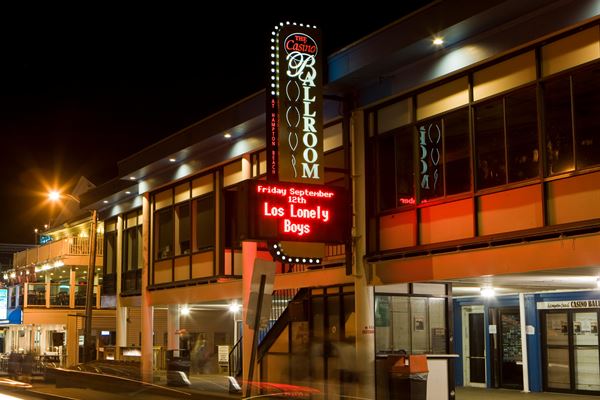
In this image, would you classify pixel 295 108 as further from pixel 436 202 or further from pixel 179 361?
pixel 179 361

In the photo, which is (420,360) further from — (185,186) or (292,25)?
(185,186)

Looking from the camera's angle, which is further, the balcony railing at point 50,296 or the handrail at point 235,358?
the balcony railing at point 50,296

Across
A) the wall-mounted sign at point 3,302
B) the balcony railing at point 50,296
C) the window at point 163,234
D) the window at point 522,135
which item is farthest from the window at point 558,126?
the wall-mounted sign at point 3,302

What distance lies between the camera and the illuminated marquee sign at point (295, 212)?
1720cm

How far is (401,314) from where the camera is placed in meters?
18.9

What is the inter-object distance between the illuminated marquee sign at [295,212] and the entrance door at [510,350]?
23.3 feet

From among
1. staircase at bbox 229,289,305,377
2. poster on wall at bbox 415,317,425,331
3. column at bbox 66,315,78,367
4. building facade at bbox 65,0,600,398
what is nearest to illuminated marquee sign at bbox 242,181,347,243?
building facade at bbox 65,0,600,398

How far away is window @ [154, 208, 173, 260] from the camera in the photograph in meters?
28.8

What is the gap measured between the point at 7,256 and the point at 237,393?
8954 centimetres

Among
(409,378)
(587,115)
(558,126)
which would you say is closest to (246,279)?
(409,378)

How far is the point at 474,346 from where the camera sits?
24.1 metres

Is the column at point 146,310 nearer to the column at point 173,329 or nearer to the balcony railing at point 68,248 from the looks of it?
the column at point 173,329

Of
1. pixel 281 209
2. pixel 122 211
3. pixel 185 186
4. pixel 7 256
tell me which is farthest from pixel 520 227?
pixel 7 256

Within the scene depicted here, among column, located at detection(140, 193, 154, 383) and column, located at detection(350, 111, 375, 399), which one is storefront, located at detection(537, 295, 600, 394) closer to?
column, located at detection(350, 111, 375, 399)
